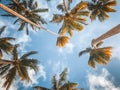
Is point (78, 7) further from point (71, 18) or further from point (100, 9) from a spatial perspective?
point (100, 9)

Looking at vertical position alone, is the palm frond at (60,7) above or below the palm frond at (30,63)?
above

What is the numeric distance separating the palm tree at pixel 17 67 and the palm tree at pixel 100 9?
34.8ft

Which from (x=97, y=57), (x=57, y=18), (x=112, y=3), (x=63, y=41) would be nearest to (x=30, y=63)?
(x=63, y=41)

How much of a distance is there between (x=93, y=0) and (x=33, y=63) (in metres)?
12.1

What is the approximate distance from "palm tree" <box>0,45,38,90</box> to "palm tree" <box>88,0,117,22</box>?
34.8ft

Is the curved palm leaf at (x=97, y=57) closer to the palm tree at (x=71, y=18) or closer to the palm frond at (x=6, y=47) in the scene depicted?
the palm tree at (x=71, y=18)

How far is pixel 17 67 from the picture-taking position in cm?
1855

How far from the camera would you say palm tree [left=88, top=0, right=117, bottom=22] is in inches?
1003

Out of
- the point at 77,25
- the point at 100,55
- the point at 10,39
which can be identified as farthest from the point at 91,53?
the point at 10,39

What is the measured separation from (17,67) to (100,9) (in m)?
12.8

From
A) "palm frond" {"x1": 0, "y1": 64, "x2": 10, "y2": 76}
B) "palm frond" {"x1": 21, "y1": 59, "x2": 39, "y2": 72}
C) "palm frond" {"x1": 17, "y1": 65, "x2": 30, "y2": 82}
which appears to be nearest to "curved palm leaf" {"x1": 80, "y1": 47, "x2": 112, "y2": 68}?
"palm frond" {"x1": 21, "y1": 59, "x2": 39, "y2": 72}

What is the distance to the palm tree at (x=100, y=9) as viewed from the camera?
83.6 feet

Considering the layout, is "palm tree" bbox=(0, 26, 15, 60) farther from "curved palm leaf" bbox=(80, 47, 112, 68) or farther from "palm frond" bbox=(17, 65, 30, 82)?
"curved palm leaf" bbox=(80, 47, 112, 68)

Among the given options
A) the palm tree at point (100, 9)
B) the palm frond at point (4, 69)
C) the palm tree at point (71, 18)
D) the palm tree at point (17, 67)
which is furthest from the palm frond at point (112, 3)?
the palm frond at point (4, 69)
